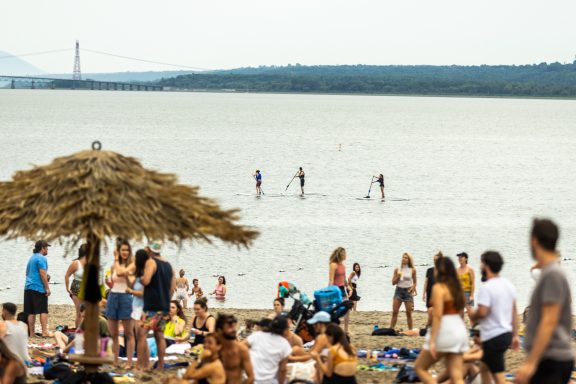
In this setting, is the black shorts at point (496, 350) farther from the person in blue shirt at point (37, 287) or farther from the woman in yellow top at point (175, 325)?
the person in blue shirt at point (37, 287)

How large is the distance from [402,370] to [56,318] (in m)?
8.81

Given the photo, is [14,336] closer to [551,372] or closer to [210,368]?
[210,368]

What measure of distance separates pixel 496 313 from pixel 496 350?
1.04 feet

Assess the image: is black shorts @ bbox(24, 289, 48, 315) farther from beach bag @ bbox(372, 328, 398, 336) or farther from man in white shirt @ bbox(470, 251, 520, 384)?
man in white shirt @ bbox(470, 251, 520, 384)

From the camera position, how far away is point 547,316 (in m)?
6.34

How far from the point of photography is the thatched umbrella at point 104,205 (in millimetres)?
8781

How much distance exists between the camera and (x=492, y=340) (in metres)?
8.91

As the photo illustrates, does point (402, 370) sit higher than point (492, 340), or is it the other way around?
point (492, 340)

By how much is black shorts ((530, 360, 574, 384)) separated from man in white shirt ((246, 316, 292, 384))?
4015 millimetres

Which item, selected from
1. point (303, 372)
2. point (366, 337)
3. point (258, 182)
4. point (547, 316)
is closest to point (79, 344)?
point (303, 372)

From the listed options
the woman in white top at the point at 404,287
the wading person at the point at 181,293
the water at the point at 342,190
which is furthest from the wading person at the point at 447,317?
the water at the point at 342,190

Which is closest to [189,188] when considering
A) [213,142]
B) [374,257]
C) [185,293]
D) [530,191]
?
[185,293]

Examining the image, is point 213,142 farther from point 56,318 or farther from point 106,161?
point 106,161

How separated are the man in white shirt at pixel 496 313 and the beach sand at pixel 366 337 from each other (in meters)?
2.51
